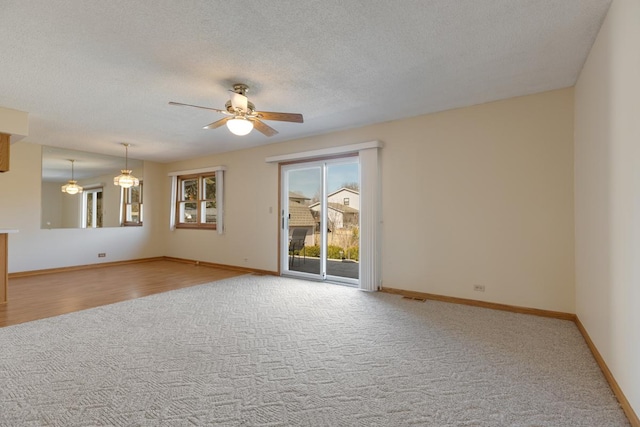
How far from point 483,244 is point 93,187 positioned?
7.74 meters

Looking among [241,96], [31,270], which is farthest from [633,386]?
[31,270]

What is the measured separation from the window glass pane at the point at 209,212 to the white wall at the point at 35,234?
6.34ft

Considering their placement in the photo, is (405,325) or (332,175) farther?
(332,175)

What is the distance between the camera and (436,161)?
162 inches

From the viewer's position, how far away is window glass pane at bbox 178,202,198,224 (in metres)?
7.46

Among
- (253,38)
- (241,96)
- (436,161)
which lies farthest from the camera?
(436,161)

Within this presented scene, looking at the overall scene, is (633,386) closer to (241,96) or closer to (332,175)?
(241,96)

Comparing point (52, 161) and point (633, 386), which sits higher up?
point (52, 161)

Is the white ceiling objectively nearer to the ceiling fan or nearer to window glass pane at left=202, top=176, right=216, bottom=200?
the ceiling fan

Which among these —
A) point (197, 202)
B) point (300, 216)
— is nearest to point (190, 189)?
point (197, 202)

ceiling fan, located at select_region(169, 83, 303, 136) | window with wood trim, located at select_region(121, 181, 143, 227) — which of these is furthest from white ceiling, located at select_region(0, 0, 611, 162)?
window with wood trim, located at select_region(121, 181, 143, 227)

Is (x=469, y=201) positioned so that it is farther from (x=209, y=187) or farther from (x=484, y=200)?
Result: (x=209, y=187)

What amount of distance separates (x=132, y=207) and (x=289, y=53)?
6.53 m

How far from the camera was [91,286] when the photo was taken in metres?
4.88
